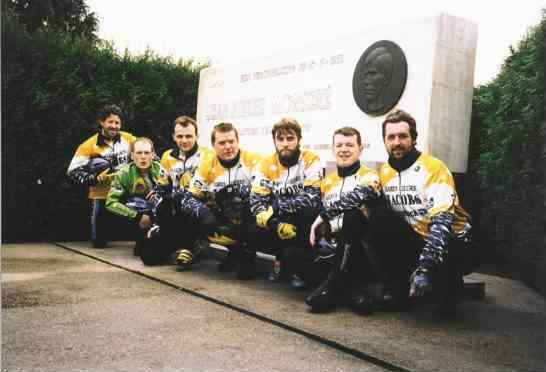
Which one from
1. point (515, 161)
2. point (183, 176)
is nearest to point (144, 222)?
point (183, 176)

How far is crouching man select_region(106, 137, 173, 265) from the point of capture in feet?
17.2

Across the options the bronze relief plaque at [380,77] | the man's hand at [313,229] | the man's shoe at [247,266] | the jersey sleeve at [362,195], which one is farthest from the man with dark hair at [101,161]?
the jersey sleeve at [362,195]

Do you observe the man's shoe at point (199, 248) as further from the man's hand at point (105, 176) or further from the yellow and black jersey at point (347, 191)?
the yellow and black jersey at point (347, 191)

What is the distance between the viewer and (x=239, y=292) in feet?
12.7

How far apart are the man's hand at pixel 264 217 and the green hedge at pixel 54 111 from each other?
137 inches

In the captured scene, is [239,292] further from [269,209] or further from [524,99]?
[524,99]

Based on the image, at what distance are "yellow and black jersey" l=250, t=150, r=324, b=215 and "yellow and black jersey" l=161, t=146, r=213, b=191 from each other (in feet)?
2.41

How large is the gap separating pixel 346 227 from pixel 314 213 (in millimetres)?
681

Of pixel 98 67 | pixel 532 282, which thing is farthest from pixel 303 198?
pixel 98 67

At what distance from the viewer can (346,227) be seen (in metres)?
3.29

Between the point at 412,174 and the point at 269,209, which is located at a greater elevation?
the point at 412,174

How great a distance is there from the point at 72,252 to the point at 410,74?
12.1 feet

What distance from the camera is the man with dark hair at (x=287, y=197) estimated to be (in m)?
3.94

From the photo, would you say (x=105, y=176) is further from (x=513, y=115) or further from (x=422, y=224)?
(x=513, y=115)
